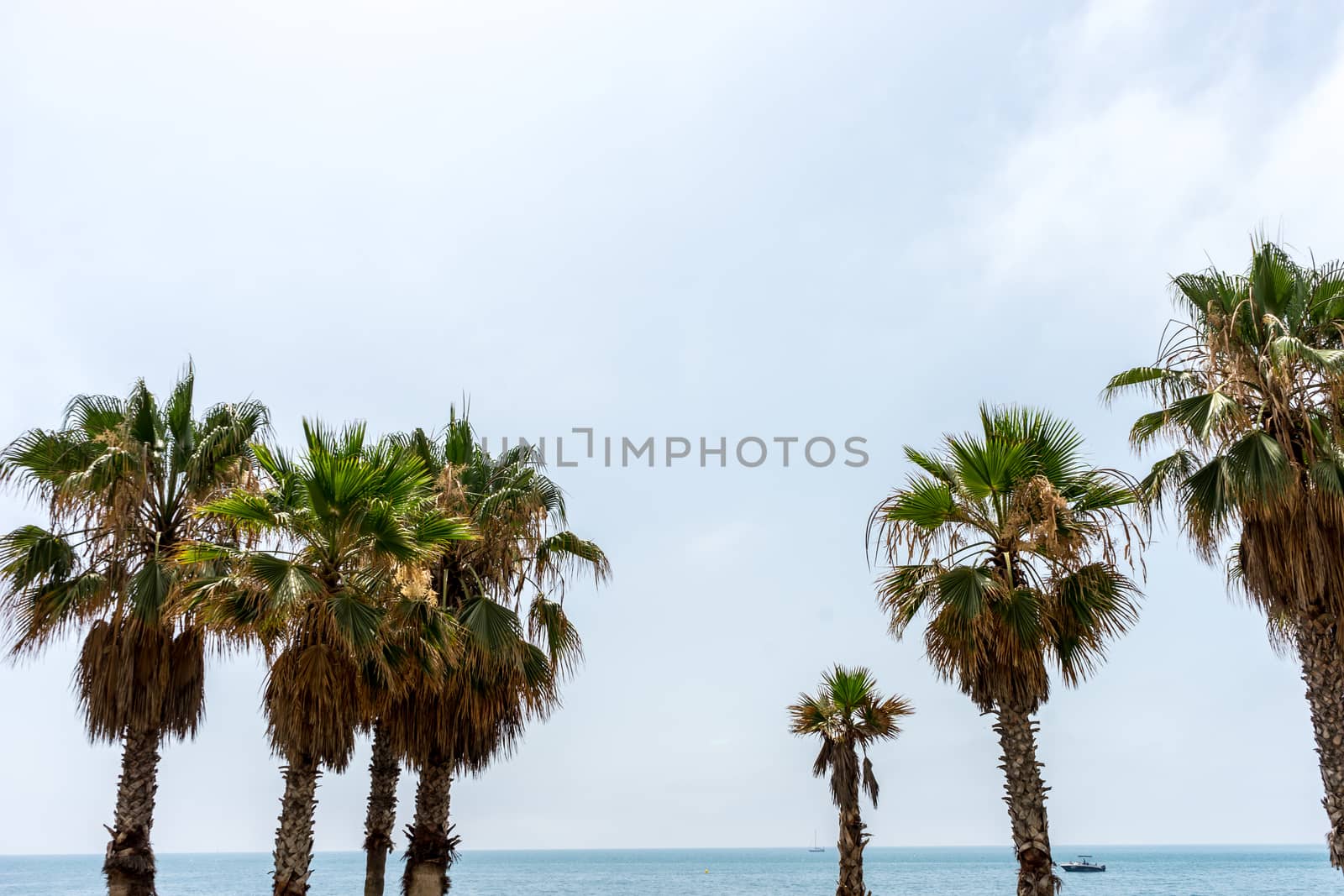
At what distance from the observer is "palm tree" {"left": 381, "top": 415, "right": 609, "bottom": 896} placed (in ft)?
47.4

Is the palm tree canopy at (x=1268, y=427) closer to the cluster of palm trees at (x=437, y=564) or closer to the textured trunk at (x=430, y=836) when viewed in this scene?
the cluster of palm trees at (x=437, y=564)

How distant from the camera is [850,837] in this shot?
56.7 ft

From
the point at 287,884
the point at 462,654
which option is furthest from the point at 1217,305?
the point at 287,884

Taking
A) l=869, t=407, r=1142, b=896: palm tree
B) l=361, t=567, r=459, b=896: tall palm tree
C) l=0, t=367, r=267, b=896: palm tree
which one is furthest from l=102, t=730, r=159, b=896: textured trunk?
l=869, t=407, r=1142, b=896: palm tree

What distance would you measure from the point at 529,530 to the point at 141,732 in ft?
20.1

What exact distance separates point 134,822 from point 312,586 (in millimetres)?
4838

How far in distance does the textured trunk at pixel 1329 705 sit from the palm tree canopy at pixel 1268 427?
0.35m

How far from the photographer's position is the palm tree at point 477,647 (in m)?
14.4

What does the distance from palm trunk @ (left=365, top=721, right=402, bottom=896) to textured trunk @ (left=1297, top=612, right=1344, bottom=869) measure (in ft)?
43.6

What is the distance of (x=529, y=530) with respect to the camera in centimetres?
1578

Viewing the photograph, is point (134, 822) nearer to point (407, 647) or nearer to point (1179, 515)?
point (407, 647)

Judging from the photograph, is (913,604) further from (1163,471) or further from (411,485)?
(411,485)

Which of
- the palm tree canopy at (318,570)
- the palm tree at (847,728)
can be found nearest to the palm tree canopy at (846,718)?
the palm tree at (847,728)

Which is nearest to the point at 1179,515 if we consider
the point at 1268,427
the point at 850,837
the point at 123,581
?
the point at 1268,427
